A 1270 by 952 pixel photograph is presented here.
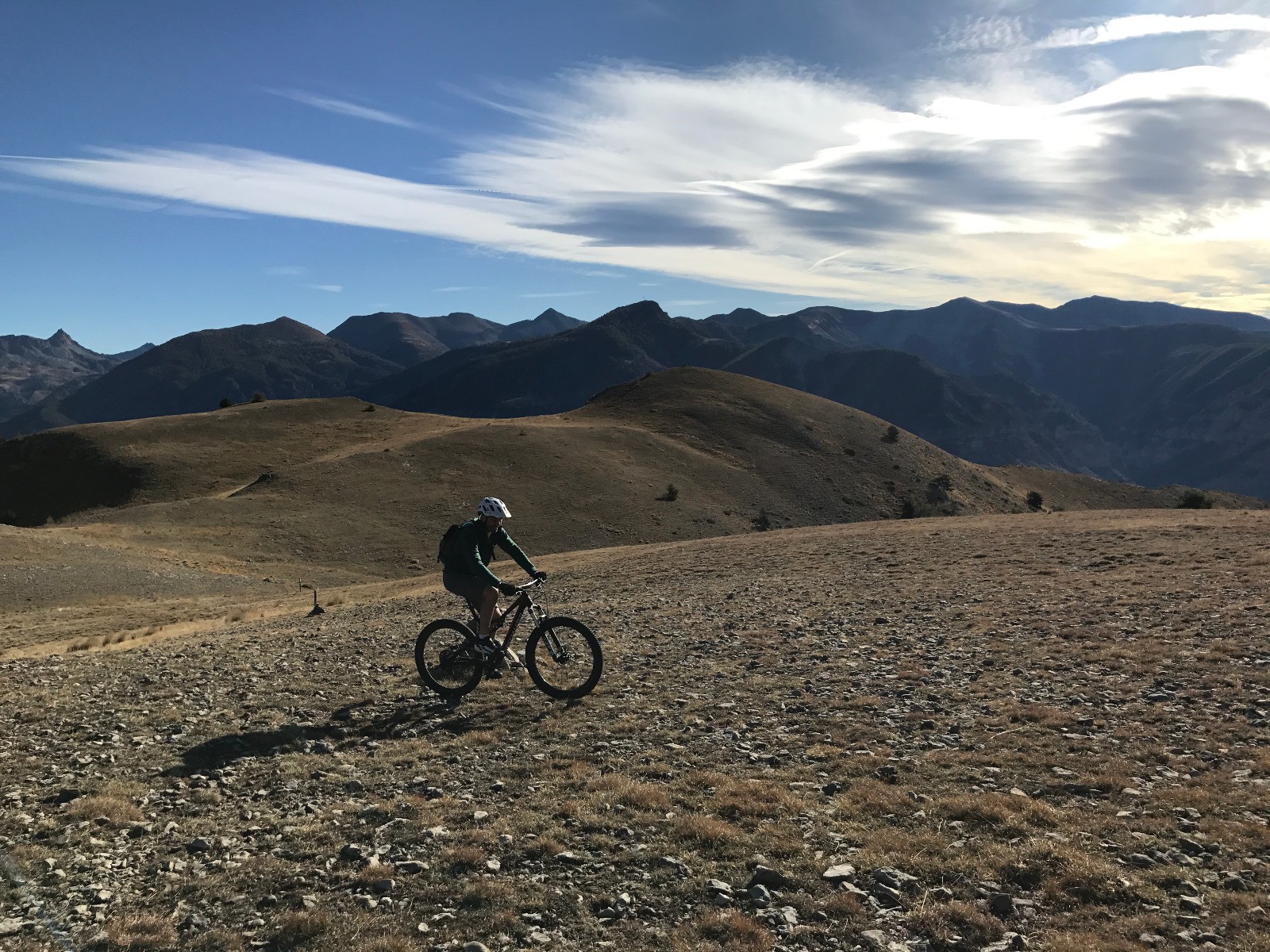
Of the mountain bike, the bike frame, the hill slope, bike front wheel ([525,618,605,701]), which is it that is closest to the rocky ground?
bike front wheel ([525,618,605,701])

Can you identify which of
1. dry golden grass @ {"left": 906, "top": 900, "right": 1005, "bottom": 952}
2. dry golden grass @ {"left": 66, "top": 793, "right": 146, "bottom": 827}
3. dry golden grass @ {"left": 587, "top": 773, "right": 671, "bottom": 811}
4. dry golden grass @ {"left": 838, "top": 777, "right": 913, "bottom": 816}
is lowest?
dry golden grass @ {"left": 66, "top": 793, "right": 146, "bottom": 827}

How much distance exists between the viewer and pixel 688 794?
911 cm

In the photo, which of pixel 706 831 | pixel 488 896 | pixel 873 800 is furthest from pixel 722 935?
pixel 873 800

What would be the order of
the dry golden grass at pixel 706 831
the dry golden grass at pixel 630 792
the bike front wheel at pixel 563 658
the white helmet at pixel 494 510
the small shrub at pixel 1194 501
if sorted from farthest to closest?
the small shrub at pixel 1194 501
the bike front wheel at pixel 563 658
the white helmet at pixel 494 510
the dry golden grass at pixel 630 792
the dry golden grass at pixel 706 831

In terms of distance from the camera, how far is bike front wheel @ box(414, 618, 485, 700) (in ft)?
44.3

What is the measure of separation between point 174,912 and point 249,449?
318ft

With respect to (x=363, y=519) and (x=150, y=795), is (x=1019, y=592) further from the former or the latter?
(x=363, y=519)

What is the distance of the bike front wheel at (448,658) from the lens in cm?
1349

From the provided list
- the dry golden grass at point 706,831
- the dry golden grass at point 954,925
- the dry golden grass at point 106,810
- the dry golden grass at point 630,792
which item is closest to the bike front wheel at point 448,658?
the dry golden grass at point 630,792

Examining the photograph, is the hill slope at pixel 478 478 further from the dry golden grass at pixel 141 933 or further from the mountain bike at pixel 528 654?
the dry golden grass at pixel 141 933

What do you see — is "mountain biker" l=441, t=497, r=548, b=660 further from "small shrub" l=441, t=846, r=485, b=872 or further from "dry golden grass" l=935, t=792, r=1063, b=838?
"dry golden grass" l=935, t=792, r=1063, b=838

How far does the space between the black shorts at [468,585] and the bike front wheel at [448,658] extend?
61cm

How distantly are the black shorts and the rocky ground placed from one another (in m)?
1.83

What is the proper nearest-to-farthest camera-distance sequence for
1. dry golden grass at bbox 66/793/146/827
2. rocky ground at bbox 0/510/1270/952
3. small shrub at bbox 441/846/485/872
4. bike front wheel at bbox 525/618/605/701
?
rocky ground at bbox 0/510/1270/952
small shrub at bbox 441/846/485/872
dry golden grass at bbox 66/793/146/827
bike front wheel at bbox 525/618/605/701
